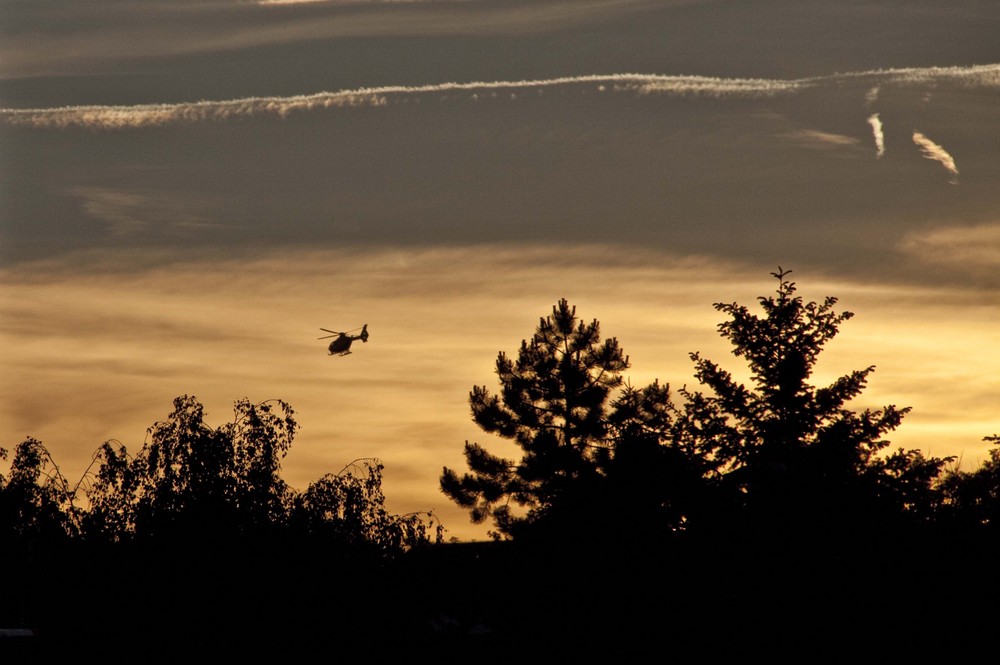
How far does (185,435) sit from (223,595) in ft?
11.2

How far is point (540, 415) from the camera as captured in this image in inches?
2530

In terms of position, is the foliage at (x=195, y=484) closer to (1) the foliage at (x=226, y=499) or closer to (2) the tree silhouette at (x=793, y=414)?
(1) the foliage at (x=226, y=499)

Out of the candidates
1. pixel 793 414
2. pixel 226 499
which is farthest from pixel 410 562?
pixel 793 414

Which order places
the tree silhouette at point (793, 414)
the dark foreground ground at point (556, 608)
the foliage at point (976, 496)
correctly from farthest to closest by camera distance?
the tree silhouette at point (793, 414) < the foliage at point (976, 496) < the dark foreground ground at point (556, 608)

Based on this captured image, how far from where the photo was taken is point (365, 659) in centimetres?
2473

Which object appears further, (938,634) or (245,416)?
(938,634)

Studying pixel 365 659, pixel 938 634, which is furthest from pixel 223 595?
pixel 938 634

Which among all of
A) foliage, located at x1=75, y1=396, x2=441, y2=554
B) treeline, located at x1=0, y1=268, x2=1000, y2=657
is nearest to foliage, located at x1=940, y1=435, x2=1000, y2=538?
treeline, located at x1=0, y1=268, x2=1000, y2=657

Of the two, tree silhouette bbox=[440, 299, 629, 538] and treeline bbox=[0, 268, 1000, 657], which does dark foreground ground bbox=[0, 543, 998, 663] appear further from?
tree silhouette bbox=[440, 299, 629, 538]

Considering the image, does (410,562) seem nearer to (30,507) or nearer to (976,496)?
(30,507)

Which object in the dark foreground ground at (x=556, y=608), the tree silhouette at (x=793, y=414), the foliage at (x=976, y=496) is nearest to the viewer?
the dark foreground ground at (x=556, y=608)

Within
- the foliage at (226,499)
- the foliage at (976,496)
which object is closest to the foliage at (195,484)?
the foliage at (226,499)

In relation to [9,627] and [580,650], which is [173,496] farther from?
[580,650]

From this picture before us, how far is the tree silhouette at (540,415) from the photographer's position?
62656mm
